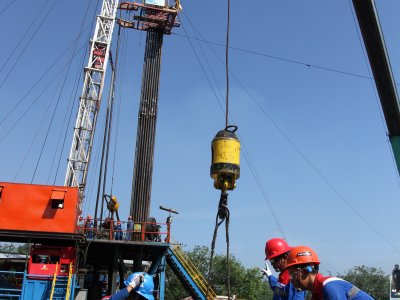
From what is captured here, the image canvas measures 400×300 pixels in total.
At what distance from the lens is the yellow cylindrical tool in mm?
5523

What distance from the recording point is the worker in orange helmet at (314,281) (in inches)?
148

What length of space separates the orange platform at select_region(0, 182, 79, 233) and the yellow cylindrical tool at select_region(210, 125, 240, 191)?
1344 cm

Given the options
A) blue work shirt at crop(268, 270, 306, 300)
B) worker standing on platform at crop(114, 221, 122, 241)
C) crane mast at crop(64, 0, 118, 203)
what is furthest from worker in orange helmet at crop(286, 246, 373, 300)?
crane mast at crop(64, 0, 118, 203)

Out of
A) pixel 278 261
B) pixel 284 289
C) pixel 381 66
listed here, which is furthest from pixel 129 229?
pixel 284 289

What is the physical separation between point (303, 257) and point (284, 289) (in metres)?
1.27

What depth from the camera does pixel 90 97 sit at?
Answer: 121ft

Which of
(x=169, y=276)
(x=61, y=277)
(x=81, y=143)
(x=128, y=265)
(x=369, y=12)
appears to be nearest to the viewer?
(x=369, y=12)

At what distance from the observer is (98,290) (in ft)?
80.1

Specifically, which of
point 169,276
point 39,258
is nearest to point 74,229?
point 39,258

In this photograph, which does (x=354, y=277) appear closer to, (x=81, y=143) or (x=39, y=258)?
(x=81, y=143)

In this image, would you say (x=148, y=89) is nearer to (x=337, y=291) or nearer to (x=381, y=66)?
(x=381, y=66)

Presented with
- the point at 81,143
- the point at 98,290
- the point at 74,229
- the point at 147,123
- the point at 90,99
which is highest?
the point at 90,99

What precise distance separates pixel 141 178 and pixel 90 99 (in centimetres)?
1448

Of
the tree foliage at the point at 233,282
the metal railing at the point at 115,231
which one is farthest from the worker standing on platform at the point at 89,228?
the tree foliage at the point at 233,282
